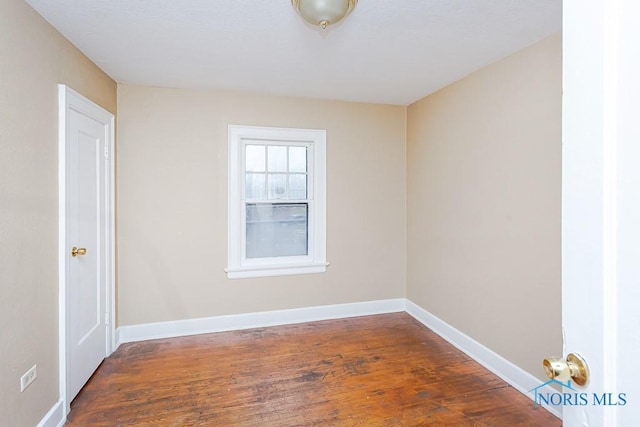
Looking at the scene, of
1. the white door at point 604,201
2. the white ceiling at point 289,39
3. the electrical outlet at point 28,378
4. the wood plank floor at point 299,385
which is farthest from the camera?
the wood plank floor at point 299,385

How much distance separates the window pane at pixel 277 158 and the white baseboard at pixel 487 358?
7.30 ft

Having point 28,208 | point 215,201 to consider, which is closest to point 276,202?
point 215,201

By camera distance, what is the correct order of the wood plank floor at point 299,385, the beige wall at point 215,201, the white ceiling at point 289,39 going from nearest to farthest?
the white ceiling at point 289,39
the wood plank floor at point 299,385
the beige wall at point 215,201

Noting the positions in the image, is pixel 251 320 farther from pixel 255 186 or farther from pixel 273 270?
pixel 255 186

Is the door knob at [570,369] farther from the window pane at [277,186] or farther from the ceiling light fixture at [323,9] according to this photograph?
the window pane at [277,186]

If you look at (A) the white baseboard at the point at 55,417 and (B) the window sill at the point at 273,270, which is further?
(B) the window sill at the point at 273,270

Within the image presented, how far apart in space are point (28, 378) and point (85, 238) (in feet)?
3.36

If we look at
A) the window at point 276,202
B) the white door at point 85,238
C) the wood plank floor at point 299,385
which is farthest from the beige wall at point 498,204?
the white door at point 85,238

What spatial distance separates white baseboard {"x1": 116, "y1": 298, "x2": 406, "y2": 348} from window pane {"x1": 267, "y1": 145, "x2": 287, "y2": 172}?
158cm

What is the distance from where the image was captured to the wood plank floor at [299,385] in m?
2.12

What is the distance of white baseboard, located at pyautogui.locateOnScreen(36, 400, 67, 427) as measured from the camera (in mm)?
1909

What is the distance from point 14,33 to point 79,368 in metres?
2.18

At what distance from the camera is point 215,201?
134 inches

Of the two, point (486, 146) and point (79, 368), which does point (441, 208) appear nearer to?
point (486, 146)
